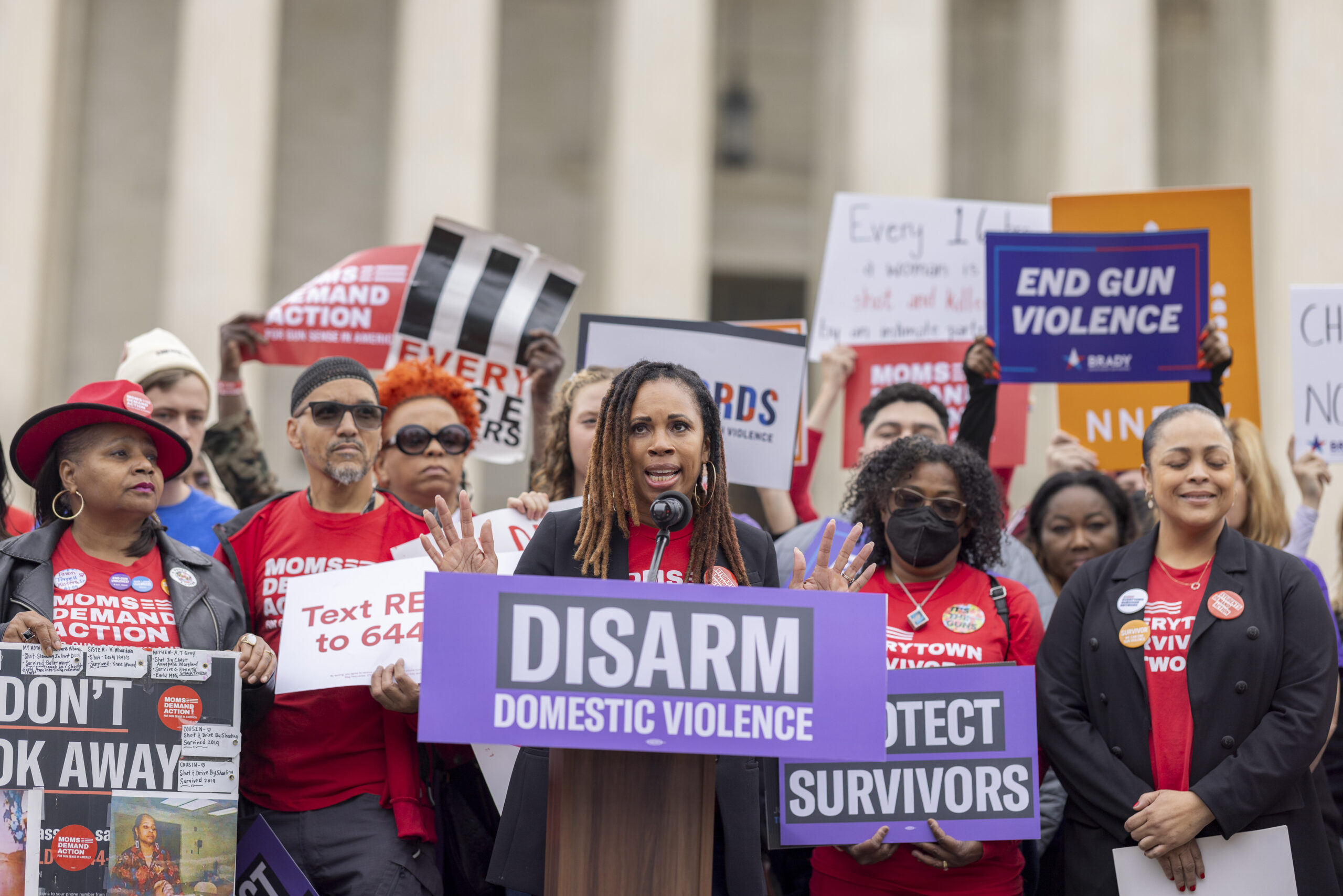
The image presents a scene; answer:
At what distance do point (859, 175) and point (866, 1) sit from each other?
2840 millimetres

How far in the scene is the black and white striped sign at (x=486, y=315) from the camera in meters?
7.79

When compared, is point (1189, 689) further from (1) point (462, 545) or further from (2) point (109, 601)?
(2) point (109, 601)

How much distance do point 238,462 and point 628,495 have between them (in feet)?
11.7

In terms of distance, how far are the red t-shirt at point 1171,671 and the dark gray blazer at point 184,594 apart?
9.73 ft

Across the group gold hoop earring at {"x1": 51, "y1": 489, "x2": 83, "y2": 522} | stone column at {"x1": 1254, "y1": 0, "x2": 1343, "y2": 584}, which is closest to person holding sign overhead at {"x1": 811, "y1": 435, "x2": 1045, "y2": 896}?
gold hoop earring at {"x1": 51, "y1": 489, "x2": 83, "y2": 522}

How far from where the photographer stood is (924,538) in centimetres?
527

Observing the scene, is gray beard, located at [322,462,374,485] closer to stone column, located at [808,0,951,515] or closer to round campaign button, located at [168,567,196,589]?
round campaign button, located at [168,567,196,589]

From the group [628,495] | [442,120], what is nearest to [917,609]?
[628,495]

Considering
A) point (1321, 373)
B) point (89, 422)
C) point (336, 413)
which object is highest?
point (1321, 373)

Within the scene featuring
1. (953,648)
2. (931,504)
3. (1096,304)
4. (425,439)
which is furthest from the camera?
(1096,304)

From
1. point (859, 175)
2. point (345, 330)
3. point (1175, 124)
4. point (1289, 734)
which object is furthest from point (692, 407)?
point (1175, 124)

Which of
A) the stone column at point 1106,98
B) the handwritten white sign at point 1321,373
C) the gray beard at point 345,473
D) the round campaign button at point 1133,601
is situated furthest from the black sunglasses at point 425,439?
the stone column at point 1106,98

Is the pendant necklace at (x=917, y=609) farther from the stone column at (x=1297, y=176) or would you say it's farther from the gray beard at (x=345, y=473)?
the stone column at (x=1297, y=176)

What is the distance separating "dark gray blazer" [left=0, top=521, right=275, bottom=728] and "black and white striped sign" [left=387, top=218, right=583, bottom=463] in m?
2.89
